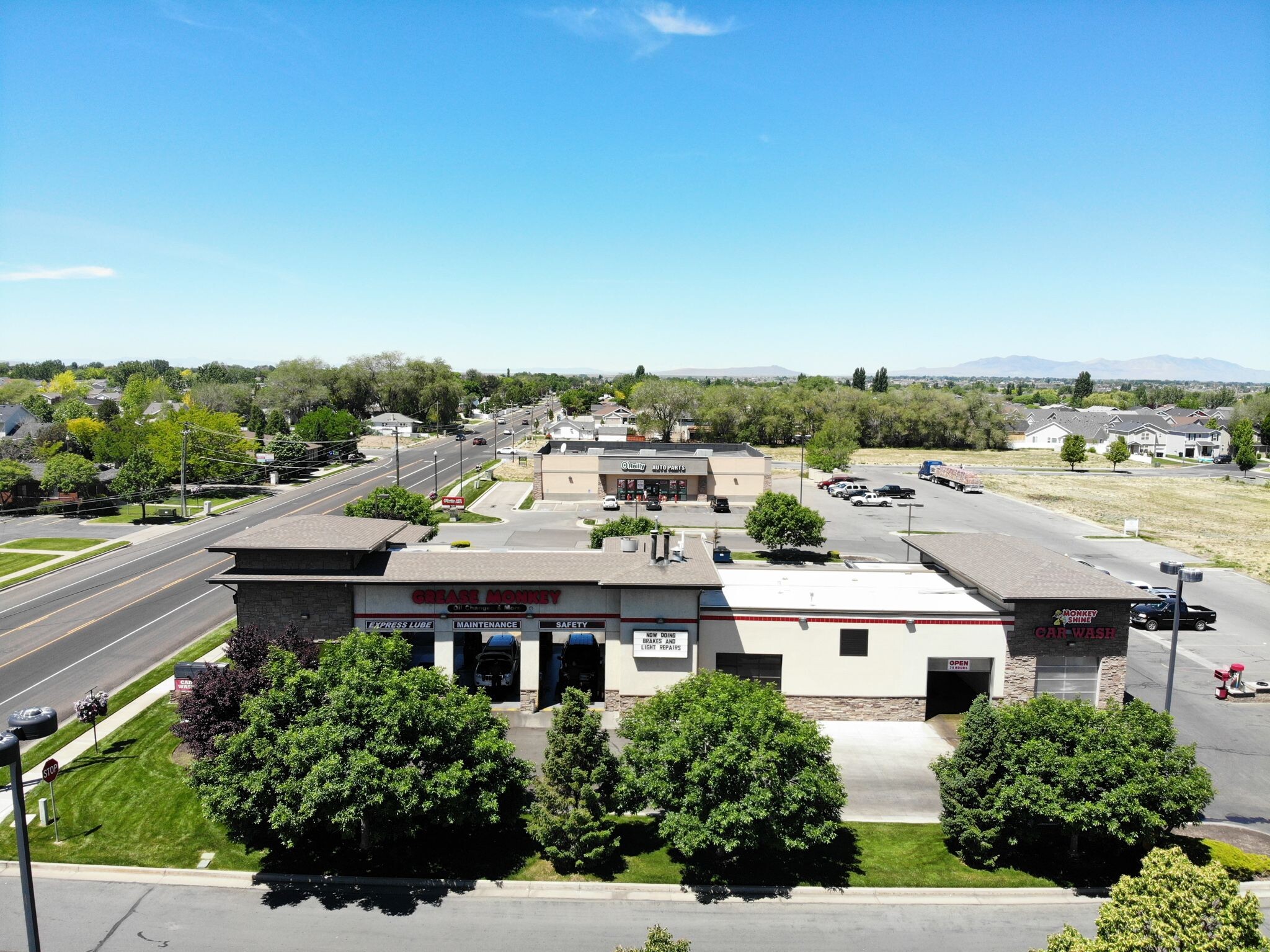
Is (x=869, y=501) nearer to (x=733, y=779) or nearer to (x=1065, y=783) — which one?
(x=1065, y=783)

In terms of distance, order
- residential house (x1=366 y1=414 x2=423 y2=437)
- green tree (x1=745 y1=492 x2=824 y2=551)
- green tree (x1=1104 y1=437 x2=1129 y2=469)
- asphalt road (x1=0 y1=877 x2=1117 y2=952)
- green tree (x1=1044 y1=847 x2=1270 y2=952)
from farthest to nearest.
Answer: residential house (x1=366 y1=414 x2=423 y2=437) → green tree (x1=1104 y1=437 x2=1129 y2=469) → green tree (x1=745 y1=492 x2=824 y2=551) → asphalt road (x1=0 y1=877 x2=1117 y2=952) → green tree (x1=1044 y1=847 x2=1270 y2=952)

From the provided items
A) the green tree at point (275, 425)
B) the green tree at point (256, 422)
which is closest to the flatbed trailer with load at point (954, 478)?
the green tree at point (275, 425)

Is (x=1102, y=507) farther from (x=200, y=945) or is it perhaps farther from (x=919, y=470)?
(x=200, y=945)

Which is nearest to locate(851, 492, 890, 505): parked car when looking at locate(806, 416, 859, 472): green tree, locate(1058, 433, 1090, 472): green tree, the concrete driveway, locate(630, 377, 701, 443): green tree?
locate(806, 416, 859, 472): green tree

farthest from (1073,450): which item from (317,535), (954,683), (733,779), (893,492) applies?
(733,779)

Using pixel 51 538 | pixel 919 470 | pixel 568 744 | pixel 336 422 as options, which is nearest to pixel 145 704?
pixel 568 744

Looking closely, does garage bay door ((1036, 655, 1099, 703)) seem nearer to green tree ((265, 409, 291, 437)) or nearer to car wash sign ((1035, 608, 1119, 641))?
car wash sign ((1035, 608, 1119, 641))
